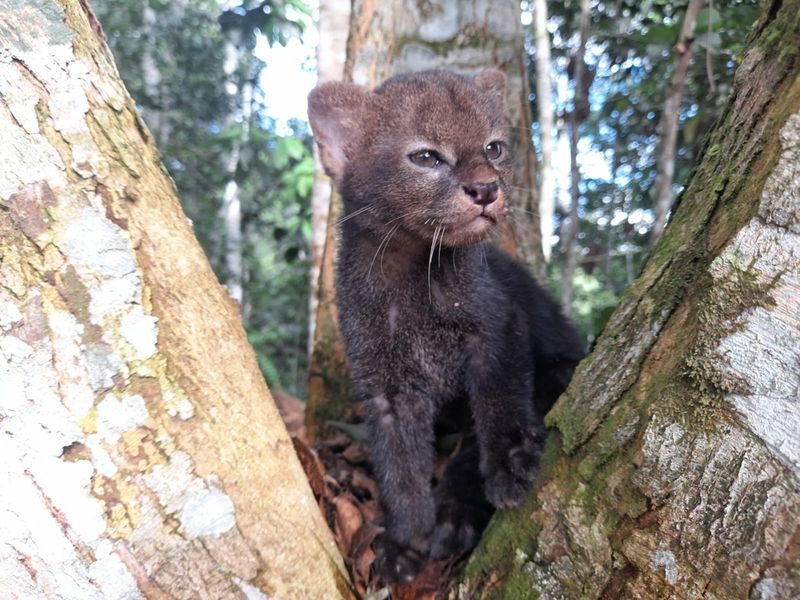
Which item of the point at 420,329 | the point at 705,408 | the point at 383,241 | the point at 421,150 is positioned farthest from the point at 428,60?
the point at 705,408

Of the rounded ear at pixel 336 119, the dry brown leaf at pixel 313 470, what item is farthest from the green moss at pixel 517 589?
the rounded ear at pixel 336 119

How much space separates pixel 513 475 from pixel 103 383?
1.25m

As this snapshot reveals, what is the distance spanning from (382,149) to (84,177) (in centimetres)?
128

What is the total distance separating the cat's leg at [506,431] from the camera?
1935 mm

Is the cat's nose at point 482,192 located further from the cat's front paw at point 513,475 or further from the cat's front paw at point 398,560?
the cat's front paw at point 398,560

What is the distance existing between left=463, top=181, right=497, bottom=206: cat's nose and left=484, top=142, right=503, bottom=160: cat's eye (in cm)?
40

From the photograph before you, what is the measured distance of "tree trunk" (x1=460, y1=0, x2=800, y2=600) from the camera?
116 centimetres

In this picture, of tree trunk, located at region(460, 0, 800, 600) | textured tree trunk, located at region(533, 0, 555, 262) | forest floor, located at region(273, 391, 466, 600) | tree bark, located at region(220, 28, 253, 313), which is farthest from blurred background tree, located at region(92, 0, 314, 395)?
tree trunk, located at region(460, 0, 800, 600)

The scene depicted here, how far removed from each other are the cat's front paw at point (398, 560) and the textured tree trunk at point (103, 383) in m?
0.59

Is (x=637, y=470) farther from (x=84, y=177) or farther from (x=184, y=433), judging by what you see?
(x=84, y=177)

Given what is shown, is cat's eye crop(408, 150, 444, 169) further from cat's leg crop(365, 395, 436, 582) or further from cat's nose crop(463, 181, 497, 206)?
cat's leg crop(365, 395, 436, 582)

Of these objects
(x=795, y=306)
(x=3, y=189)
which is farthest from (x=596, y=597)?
(x=3, y=189)

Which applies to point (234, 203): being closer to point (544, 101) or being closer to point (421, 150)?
point (544, 101)

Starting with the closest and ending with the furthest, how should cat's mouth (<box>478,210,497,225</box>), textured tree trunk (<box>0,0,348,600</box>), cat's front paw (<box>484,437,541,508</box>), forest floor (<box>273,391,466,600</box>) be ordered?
1. textured tree trunk (<box>0,0,348,600</box>)
2. cat's front paw (<box>484,437,541,508</box>)
3. forest floor (<box>273,391,466,600</box>)
4. cat's mouth (<box>478,210,497,225</box>)
